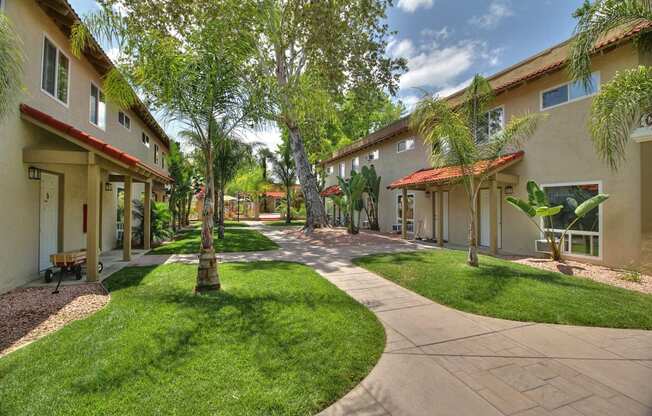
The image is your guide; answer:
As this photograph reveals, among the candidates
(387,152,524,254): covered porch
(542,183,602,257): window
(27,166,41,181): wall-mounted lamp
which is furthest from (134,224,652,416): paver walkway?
(27,166,41,181): wall-mounted lamp

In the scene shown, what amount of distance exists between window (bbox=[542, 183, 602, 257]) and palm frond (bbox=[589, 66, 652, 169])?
14.7 ft

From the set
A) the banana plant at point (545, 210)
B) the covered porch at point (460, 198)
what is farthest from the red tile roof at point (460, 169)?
the banana plant at point (545, 210)

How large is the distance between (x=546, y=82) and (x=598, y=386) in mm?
11138

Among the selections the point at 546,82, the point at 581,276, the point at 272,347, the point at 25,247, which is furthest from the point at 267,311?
the point at 546,82

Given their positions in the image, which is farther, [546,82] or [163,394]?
[546,82]

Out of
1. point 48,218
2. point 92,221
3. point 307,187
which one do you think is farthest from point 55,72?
point 307,187

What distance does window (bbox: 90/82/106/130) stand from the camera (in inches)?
450

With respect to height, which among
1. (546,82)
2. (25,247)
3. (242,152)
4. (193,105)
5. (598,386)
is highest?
(546,82)

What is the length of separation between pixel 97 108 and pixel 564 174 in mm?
16580

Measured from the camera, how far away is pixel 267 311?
5684 mm

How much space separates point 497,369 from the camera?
3938mm

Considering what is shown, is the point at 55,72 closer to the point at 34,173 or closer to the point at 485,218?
the point at 34,173

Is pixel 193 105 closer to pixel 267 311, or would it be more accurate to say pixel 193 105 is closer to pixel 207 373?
pixel 267 311

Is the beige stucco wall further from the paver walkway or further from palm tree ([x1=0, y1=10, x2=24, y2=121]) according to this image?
palm tree ([x1=0, y1=10, x2=24, y2=121])
